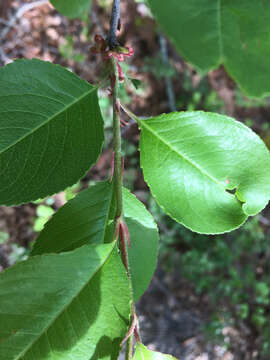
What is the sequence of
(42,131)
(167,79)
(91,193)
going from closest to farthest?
(42,131) → (91,193) → (167,79)

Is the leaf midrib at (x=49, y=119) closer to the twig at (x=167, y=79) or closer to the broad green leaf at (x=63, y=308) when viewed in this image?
the broad green leaf at (x=63, y=308)

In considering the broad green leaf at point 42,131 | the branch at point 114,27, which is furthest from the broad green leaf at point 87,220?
the branch at point 114,27

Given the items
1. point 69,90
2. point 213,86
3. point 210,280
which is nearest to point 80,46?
point 213,86

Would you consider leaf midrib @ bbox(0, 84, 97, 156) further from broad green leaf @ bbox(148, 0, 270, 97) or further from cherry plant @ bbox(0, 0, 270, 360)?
broad green leaf @ bbox(148, 0, 270, 97)

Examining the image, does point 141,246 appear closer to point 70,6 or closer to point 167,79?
point 70,6

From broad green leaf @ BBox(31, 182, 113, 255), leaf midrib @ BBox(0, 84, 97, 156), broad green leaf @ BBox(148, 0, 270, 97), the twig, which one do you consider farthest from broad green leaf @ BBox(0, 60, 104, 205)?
the twig

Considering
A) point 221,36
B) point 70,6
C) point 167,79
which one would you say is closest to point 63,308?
point 221,36

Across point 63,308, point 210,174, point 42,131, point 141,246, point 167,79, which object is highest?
point 42,131

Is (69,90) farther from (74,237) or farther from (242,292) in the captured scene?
(242,292)
